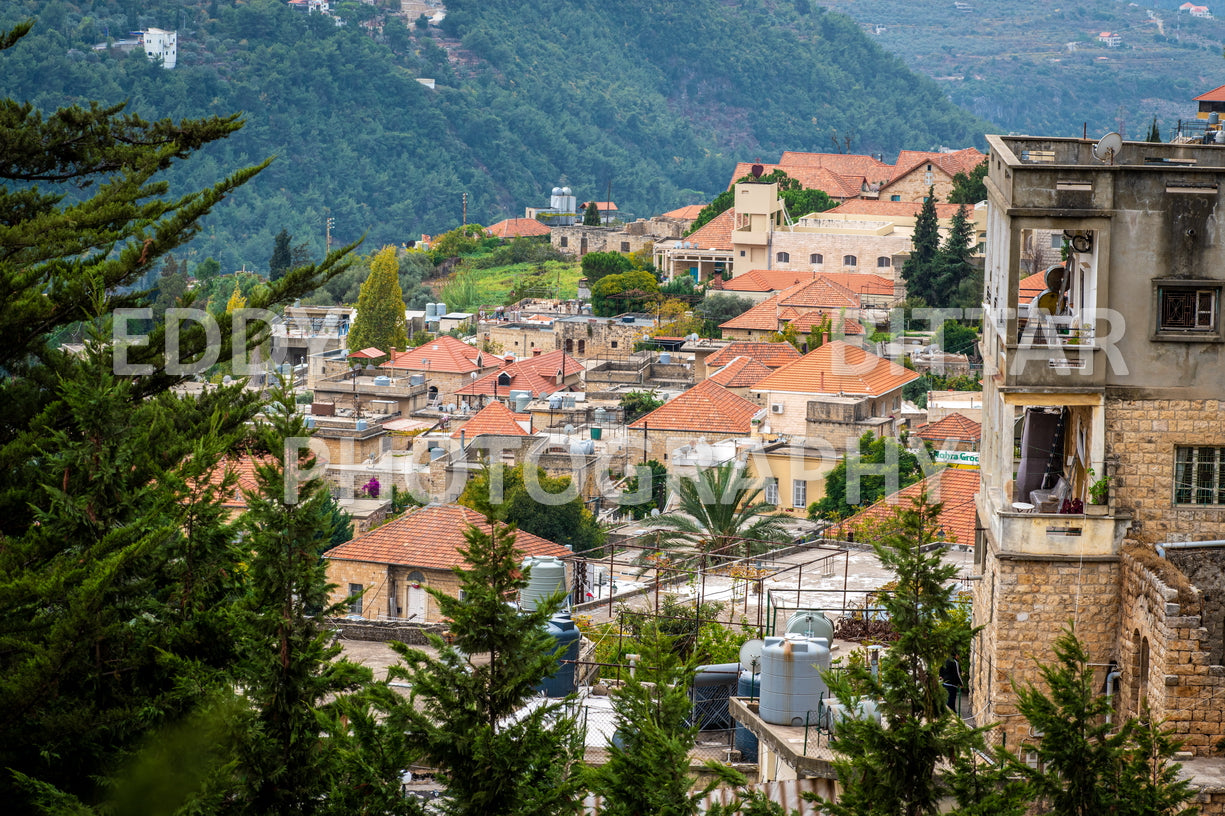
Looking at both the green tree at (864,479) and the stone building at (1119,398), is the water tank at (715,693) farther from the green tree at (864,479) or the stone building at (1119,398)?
the green tree at (864,479)

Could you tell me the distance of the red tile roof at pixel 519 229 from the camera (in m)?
99.6

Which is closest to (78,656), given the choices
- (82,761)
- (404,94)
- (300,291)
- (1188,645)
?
(82,761)

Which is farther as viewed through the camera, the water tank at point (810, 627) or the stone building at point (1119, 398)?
the water tank at point (810, 627)

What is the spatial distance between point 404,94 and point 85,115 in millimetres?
146351

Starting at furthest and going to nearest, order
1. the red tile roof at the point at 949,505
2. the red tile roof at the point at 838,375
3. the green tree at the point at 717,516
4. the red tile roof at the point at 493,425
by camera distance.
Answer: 1. the red tile roof at the point at 838,375
2. the red tile roof at the point at 493,425
3. the green tree at the point at 717,516
4. the red tile roof at the point at 949,505

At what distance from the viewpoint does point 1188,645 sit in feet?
44.8

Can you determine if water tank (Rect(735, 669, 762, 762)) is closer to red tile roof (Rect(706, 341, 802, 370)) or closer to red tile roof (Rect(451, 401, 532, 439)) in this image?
red tile roof (Rect(451, 401, 532, 439))

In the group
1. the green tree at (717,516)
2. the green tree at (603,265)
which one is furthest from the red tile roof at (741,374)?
the green tree at (603,265)

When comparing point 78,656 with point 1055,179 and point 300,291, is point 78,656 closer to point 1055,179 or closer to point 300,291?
point 300,291

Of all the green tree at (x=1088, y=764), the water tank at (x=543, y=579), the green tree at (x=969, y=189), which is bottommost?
the water tank at (x=543, y=579)

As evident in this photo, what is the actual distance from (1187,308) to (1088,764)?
5.39 meters

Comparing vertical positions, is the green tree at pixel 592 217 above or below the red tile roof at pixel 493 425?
above

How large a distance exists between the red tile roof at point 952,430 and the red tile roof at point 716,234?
1322 inches

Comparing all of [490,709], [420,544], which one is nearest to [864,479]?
[420,544]
